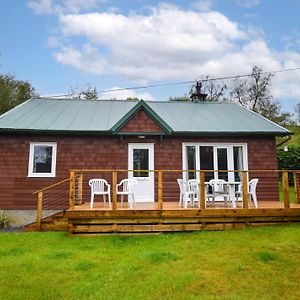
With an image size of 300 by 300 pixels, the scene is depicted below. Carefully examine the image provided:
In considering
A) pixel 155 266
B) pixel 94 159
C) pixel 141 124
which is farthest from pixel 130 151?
pixel 155 266

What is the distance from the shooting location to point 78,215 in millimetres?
7891

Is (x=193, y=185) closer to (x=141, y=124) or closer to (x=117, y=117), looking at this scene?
(x=141, y=124)

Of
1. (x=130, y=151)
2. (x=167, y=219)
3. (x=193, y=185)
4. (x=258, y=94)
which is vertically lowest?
(x=167, y=219)

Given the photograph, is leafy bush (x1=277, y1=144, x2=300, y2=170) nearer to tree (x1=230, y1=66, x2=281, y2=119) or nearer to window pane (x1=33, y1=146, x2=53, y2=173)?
tree (x1=230, y1=66, x2=281, y2=119)

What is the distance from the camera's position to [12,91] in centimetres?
2738

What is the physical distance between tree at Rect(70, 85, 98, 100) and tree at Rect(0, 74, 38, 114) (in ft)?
13.0

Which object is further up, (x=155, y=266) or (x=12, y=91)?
(x=12, y=91)

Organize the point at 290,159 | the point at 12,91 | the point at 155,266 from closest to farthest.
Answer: the point at 155,266
the point at 290,159
the point at 12,91

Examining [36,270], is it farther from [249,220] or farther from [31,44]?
[31,44]

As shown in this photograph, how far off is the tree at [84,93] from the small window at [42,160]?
20885 millimetres

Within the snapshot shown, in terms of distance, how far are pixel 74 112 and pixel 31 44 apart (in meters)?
6.84

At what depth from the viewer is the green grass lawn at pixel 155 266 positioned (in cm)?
452

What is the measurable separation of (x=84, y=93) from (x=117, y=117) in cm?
2049

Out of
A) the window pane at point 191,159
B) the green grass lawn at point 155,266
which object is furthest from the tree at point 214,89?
the green grass lawn at point 155,266
